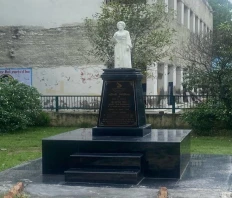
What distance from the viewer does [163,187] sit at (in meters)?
9.78

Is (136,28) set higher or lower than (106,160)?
higher

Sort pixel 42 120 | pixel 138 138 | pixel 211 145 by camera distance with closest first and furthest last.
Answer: pixel 138 138 → pixel 211 145 → pixel 42 120

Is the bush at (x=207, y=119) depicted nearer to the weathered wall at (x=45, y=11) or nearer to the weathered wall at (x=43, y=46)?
the weathered wall at (x=43, y=46)

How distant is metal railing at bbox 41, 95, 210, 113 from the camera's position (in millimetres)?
22031

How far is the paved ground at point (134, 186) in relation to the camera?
31.2ft

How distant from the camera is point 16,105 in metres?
22.3

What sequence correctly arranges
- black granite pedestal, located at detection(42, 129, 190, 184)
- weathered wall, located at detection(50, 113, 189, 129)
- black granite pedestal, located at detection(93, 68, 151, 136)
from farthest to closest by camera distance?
weathered wall, located at detection(50, 113, 189, 129), black granite pedestal, located at detection(93, 68, 151, 136), black granite pedestal, located at detection(42, 129, 190, 184)

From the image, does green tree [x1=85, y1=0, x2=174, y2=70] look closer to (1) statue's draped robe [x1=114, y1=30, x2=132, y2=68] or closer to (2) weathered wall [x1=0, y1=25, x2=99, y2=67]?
(2) weathered wall [x1=0, y1=25, x2=99, y2=67]

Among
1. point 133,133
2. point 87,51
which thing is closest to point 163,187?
point 133,133

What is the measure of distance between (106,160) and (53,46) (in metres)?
17.5

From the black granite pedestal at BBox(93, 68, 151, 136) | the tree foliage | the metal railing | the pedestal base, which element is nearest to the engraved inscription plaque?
the black granite pedestal at BBox(93, 68, 151, 136)

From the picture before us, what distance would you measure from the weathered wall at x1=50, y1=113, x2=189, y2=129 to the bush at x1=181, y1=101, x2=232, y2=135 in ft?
3.55

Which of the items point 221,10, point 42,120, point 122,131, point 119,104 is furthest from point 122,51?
point 221,10

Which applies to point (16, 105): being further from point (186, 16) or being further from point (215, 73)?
point (186, 16)
